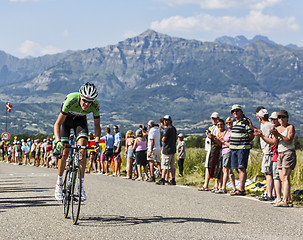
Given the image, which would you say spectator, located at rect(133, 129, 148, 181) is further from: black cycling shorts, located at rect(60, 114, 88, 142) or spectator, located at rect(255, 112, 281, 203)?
black cycling shorts, located at rect(60, 114, 88, 142)

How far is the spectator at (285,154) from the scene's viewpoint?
30.4 feet

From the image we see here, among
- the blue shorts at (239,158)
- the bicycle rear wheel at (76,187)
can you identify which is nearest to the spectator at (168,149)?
the blue shorts at (239,158)

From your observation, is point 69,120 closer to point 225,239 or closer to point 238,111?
point 225,239

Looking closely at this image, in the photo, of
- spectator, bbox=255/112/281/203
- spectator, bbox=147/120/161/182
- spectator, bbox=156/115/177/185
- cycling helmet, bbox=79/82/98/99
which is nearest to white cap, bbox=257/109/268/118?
spectator, bbox=255/112/281/203

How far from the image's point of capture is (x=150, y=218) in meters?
7.36

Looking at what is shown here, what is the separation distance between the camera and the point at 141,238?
5762 millimetres

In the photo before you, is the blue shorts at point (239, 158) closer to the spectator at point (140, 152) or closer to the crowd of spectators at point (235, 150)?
the crowd of spectators at point (235, 150)

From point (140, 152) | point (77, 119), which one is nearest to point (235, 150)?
point (77, 119)

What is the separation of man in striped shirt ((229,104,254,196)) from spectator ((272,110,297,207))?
1655 mm

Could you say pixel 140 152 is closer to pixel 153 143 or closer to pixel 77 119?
pixel 153 143

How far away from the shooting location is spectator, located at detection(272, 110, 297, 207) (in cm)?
927

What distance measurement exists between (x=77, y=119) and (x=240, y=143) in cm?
508

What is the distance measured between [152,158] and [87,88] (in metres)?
8.96

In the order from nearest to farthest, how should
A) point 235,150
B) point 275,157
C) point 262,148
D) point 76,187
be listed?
point 76,187 < point 275,157 < point 262,148 < point 235,150
